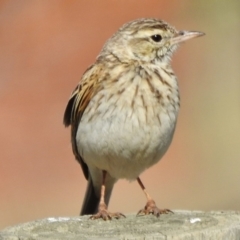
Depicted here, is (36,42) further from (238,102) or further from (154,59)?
(154,59)

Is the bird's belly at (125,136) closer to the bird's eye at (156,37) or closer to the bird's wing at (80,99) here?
the bird's wing at (80,99)

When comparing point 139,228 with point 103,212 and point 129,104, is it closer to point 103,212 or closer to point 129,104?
point 103,212

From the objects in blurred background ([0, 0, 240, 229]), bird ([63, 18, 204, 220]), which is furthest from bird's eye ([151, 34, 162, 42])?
blurred background ([0, 0, 240, 229])

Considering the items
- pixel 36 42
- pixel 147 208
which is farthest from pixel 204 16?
pixel 147 208

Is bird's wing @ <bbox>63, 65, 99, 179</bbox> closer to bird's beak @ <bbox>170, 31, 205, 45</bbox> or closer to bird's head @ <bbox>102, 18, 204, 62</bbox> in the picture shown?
bird's head @ <bbox>102, 18, 204, 62</bbox>

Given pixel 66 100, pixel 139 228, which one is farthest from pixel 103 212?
pixel 66 100
